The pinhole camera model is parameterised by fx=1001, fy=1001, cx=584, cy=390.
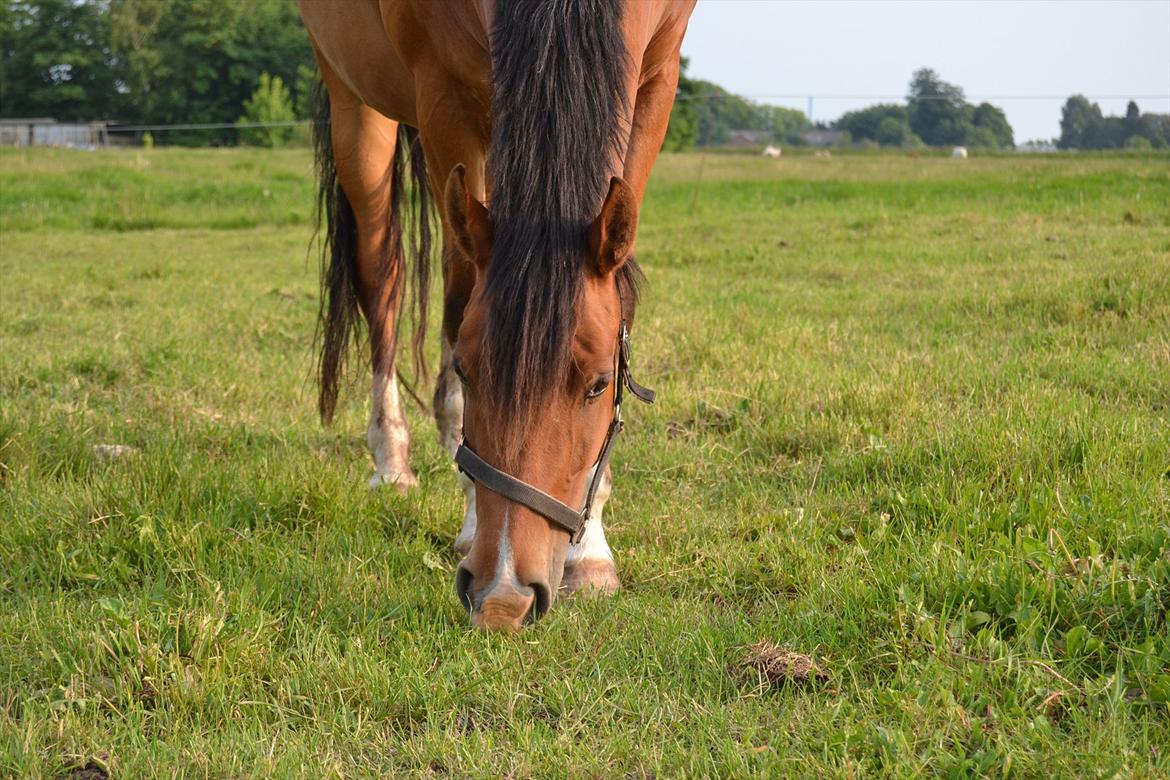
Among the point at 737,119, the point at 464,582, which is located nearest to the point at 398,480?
the point at 464,582

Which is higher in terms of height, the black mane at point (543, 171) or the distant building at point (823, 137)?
the distant building at point (823, 137)

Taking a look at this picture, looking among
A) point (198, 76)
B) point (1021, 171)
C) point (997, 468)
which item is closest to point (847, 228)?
point (1021, 171)

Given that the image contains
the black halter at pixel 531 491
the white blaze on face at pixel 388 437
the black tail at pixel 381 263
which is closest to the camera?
the black halter at pixel 531 491

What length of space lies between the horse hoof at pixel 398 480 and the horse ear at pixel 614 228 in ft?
5.22

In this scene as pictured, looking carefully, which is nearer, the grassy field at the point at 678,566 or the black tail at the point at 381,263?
the grassy field at the point at 678,566

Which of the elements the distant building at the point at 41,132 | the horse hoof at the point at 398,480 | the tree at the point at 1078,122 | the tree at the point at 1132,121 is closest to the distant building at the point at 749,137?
the tree at the point at 1078,122

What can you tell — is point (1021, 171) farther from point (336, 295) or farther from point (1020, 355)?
Answer: point (336, 295)

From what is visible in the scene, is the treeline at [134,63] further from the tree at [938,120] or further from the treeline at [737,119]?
A: the tree at [938,120]

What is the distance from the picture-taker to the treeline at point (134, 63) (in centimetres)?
5834

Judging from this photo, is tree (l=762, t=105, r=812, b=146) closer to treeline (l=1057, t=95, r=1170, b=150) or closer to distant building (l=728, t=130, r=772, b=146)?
distant building (l=728, t=130, r=772, b=146)

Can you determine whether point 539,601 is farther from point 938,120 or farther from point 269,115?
point 269,115

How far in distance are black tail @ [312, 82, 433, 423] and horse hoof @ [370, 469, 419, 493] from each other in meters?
0.58

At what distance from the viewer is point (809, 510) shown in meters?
3.09

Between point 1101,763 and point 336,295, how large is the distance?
3469mm
